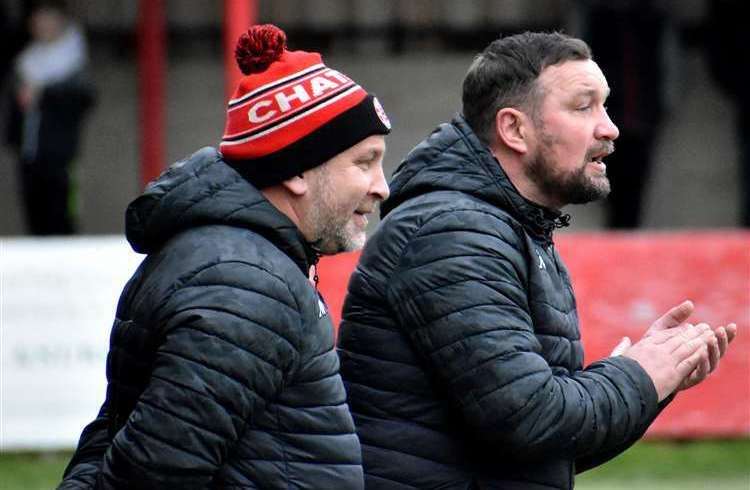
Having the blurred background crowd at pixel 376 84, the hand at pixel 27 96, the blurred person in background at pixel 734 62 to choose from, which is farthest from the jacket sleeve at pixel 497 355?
the blurred background crowd at pixel 376 84

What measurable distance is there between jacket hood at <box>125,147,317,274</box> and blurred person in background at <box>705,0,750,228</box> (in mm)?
8779

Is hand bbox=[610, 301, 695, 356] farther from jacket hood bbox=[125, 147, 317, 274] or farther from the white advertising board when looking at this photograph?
the white advertising board

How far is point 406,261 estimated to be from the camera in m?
3.89

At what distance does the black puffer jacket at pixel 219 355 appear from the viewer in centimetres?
321

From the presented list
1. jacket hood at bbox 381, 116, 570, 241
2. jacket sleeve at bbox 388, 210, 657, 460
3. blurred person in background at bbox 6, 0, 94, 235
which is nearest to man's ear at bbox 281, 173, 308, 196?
jacket sleeve at bbox 388, 210, 657, 460

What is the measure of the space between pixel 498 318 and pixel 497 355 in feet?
0.27

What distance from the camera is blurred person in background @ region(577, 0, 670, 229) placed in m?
11.4

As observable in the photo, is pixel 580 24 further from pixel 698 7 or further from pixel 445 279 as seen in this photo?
pixel 445 279

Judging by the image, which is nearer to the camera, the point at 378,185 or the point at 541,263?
the point at 378,185

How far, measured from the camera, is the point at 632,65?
1146cm

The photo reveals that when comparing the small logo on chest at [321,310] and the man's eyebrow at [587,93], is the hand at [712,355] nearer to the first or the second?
the man's eyebrow at [587,93]

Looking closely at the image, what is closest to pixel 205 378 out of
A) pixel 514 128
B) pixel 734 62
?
pixel 514 128

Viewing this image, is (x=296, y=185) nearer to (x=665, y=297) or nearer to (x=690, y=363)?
(x=690, y=363)

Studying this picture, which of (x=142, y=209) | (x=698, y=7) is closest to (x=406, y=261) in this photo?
(x=142, y=209)
